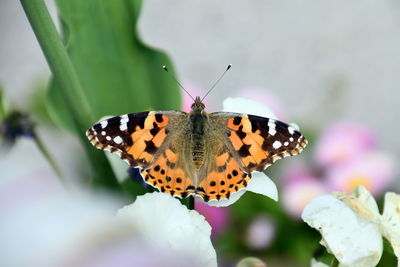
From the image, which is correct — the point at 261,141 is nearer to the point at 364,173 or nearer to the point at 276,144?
the point at 276,144

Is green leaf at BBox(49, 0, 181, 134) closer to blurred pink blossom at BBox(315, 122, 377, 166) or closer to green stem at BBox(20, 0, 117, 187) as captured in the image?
green stem at BBox(20, 0, 117, 187)

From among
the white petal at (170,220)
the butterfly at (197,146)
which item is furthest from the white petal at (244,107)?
the white petal at (170,220)

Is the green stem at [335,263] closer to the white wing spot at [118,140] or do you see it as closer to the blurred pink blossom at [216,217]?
the white wing spot at [118,140]

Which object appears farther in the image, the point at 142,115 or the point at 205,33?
the point at 205,33

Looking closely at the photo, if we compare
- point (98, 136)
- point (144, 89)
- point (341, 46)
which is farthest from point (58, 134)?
point (341, 46)

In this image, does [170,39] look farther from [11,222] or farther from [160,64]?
[11,222]

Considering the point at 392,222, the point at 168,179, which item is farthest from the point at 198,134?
the point at 392,222
